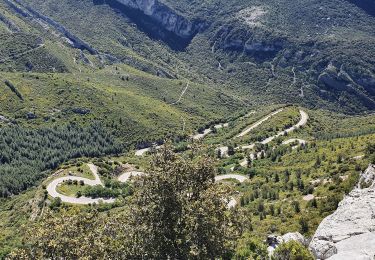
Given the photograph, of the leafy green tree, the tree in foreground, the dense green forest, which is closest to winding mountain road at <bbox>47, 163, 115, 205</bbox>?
the dense green forest

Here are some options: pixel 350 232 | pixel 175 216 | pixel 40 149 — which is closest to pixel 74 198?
pixel 40 149

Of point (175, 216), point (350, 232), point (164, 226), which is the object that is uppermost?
point (350, 232)

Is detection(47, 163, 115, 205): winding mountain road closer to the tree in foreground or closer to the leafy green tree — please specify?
the tree in foreground

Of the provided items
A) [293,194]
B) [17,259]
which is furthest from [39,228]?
[293,194]

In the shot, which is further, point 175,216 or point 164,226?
point 164,226

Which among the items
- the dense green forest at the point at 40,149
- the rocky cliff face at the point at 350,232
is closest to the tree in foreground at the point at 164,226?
the rocky cliff face at the point at 350,232

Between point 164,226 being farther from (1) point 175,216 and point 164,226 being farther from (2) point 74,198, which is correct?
(2) point 74,198

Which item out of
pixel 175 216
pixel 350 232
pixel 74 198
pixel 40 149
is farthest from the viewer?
pixel 40 149
